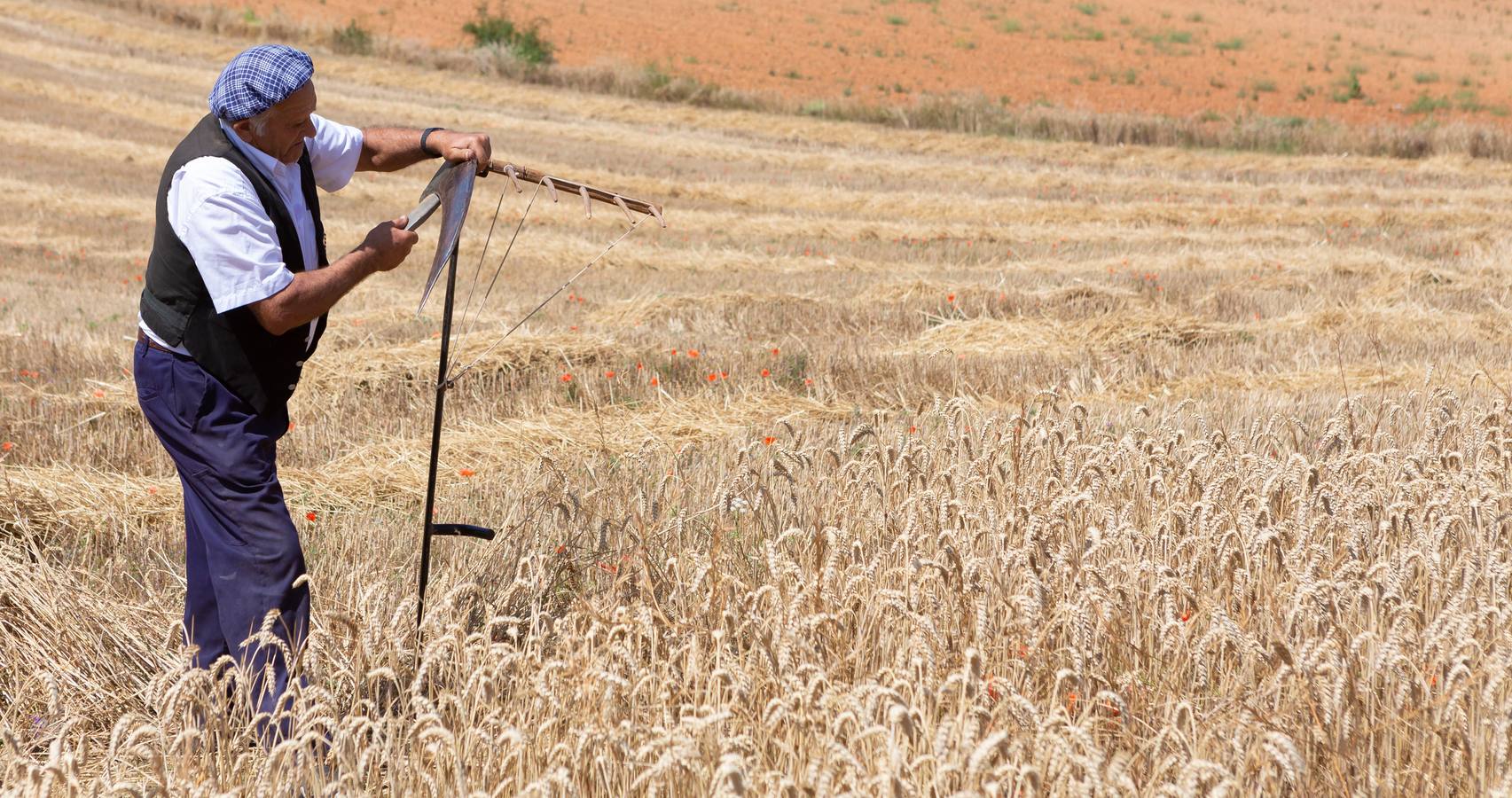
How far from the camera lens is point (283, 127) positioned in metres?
3.21

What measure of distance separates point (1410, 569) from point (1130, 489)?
1149 mm

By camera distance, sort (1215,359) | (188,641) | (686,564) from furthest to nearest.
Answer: (1215,359) → (686,564) → (188,641)

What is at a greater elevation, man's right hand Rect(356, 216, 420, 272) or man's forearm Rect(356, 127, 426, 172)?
man's forearm Rect(356, 127, 426, 172)

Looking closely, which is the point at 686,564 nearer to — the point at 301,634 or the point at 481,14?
the point at 301,634

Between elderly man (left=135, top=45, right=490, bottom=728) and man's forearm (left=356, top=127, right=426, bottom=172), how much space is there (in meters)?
0.43

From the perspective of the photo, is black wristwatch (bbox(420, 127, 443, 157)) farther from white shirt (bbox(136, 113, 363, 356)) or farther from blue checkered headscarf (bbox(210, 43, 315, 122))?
white shirt (bbox(136, 113, 363, 356))

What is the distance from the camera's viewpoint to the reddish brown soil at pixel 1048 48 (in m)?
35.2

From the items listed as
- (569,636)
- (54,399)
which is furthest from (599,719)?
(54,399)

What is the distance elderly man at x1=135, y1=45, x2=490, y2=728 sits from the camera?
3.05 metres

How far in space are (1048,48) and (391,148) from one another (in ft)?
140

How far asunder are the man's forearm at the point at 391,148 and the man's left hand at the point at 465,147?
0.62ft

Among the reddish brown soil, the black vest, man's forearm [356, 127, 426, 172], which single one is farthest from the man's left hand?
the reddish brown soil

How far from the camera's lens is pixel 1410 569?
366cm

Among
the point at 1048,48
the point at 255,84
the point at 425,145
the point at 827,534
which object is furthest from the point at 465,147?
the point at 1048,48
